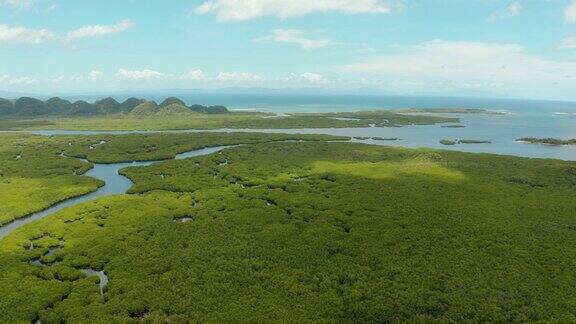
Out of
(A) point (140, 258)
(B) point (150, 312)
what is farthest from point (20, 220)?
(B) point (150, 312)

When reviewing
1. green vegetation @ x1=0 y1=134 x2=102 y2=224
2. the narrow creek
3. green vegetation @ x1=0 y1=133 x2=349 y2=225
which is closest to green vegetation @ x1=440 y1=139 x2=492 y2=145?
green vegetation @ x1=0 y1=133 x2=349 y2=225

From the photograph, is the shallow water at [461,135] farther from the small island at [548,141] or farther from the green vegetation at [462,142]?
the small island at [548,141]

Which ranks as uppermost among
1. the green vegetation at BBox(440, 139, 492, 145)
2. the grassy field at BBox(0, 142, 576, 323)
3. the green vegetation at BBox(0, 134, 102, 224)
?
the green vegetation at BBox(440, 139, 492, 145)

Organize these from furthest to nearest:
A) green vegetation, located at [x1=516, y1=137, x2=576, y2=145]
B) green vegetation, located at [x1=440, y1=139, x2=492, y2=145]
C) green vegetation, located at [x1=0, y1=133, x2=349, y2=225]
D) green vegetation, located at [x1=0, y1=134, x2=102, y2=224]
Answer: green vegetation, located at [x1=516, y1=137, x2=576, y2=145] → green vegetation, located at [x1=440, y1=139, x2=492, y2=145] → green vegetation, located at [x1=0, y1=133, x2=349, y2=225] → green vegetation, located at [x1=0, y1=134, x2=102, y2=224]

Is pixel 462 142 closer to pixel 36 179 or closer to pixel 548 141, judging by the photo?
pixel 548 141

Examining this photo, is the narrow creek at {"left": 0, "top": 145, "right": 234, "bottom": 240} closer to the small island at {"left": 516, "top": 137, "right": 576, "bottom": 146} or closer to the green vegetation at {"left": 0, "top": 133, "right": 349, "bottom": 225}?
the green vegetation at {"left": 0, "top": 133, "right": 349, "bottom": 225}

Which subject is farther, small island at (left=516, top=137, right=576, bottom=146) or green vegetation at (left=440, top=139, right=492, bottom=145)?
small island at (left=516, top=137, right=576, bottom=146)

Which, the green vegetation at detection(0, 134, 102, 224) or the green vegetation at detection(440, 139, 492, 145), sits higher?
the green vegetation at detection(440, 139, 492, 145)

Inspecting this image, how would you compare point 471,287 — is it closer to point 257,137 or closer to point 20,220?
point 20,220

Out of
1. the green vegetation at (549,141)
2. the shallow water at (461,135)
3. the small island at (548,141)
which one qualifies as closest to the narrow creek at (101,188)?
the shallow water at (461,135)
